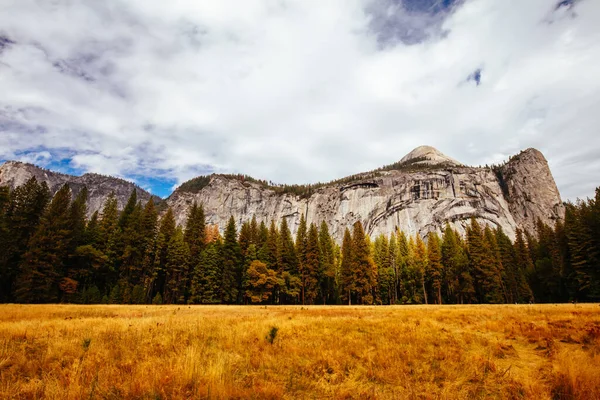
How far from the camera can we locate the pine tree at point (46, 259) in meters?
35.7

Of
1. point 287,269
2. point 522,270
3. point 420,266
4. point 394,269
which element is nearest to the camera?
point 287,269

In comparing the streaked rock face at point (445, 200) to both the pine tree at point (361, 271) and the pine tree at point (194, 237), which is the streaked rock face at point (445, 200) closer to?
the pine tree at point (361, 271)

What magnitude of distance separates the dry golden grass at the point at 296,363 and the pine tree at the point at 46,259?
109ft

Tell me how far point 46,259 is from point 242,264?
28863mm

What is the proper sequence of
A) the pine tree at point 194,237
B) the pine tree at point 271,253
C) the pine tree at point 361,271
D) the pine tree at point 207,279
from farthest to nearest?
the pine tree at point 271,253 < the pine tree at point 361,271 < the pine tree at point 194,237 < the pine tree at point 207,279

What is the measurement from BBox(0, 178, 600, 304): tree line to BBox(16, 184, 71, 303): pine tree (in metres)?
0.13

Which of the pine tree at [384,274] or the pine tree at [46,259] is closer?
the pine tree at [46,259]

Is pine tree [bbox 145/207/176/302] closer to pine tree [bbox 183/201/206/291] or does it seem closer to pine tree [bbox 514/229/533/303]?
pine tree [bbox 183/201/206/291]

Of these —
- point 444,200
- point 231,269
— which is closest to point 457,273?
point 231,269

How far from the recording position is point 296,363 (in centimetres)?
834

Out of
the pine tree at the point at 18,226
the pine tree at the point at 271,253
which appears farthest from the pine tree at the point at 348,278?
the pine tree at the point at 18,226

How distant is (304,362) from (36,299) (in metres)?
43.6

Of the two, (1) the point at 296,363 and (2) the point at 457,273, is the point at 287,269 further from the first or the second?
(1) the point at 296,363

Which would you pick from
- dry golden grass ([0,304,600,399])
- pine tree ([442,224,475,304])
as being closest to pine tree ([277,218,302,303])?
pine tree ([442,224,475,304])
